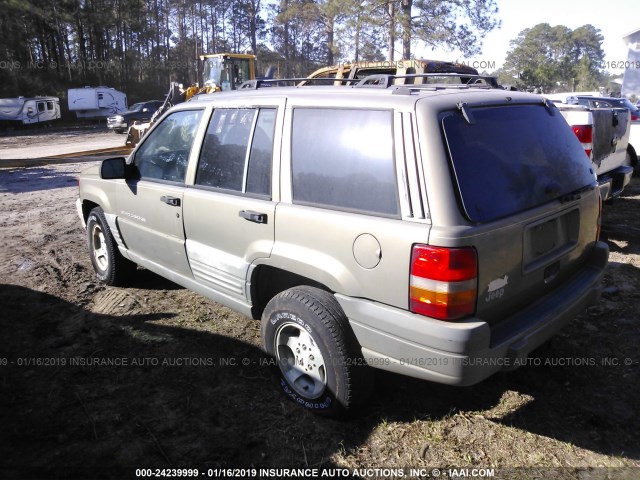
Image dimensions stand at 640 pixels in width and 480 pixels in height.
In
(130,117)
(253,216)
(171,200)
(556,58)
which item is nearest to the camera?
(253,216)

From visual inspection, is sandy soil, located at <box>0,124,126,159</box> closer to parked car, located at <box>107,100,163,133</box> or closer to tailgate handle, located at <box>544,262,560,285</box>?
parked car, located at <box>107,100,163,133</box>

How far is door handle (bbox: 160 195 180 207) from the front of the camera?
3742 mm

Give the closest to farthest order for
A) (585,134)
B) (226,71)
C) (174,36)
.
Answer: (585,134) < (226,71) < (174,36)

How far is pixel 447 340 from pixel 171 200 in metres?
2.36

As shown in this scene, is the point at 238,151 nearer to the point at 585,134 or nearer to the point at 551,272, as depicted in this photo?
the point at 551,272

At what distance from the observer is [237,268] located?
333cm

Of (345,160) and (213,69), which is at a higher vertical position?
(213,69)

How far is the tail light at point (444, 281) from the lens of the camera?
2326 mm

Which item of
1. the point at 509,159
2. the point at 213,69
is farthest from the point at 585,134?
the point at 213,69

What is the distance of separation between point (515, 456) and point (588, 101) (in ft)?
30.8

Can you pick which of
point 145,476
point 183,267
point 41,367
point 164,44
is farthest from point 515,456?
point 164,44

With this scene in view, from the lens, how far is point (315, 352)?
2930mm

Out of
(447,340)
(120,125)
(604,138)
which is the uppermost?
(120,125)

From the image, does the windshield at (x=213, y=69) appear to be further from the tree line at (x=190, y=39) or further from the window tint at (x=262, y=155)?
the window tint at (x=262, y=155)
